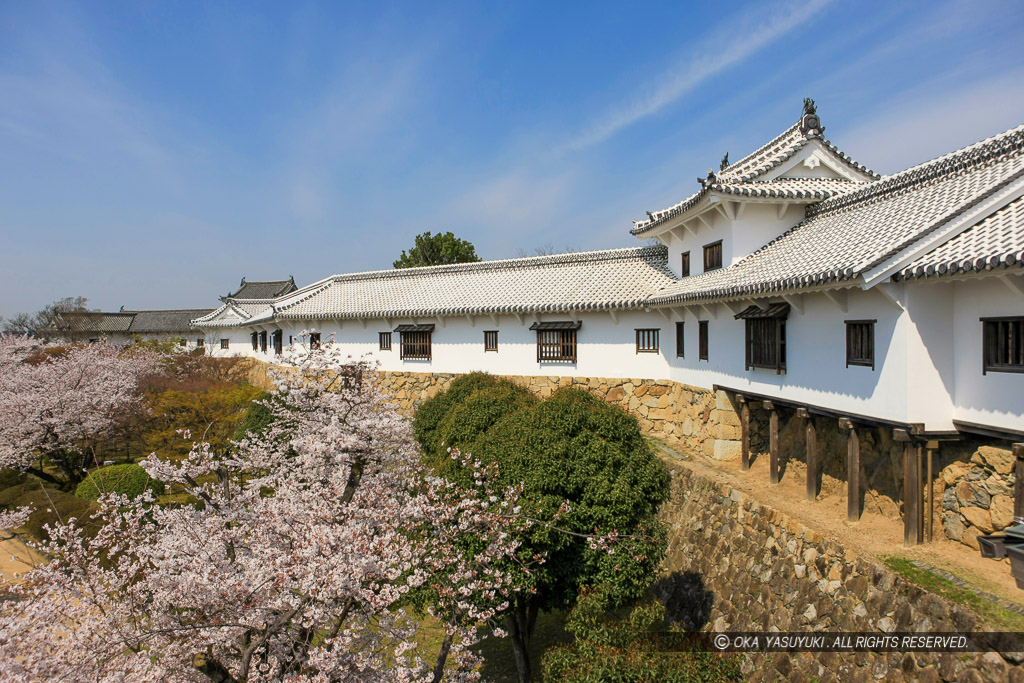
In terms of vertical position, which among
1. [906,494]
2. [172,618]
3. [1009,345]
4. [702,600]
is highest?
[1009,345]

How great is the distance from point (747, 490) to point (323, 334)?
21.3 m

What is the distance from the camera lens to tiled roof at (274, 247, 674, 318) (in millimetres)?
19578

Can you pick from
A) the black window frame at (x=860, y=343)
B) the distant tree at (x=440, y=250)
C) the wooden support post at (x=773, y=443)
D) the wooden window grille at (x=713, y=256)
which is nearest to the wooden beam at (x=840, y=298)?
the black window frame at (x=860, y=343)

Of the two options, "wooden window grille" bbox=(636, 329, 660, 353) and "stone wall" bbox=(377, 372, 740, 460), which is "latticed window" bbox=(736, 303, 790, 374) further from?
"wooden window grille" bbox=(636, 329, 660, 353)

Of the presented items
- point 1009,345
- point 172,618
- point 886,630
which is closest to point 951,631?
point 886,630

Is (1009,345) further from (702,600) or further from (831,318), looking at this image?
(702,600)

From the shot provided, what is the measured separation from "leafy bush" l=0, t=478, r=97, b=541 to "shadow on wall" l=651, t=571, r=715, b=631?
1433 cm

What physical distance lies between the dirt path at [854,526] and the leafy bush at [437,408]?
6496mm

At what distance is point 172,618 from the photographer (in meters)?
7.48

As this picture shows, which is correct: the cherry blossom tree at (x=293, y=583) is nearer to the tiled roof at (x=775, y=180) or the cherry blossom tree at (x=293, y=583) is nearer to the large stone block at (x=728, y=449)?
the large stone block at (x=728, y=449)

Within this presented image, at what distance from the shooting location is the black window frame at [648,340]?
1855cm

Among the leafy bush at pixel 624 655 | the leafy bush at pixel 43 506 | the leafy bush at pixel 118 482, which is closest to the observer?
the leafy bush at pixel 624 655

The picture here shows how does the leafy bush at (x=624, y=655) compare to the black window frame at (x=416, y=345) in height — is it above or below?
below

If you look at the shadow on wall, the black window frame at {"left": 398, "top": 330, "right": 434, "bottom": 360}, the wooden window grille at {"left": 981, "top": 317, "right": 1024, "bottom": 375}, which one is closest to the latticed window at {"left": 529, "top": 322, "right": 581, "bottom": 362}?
the black window frame at {"left": 398, "top": 330, "right": 434, "bottom": 360}
